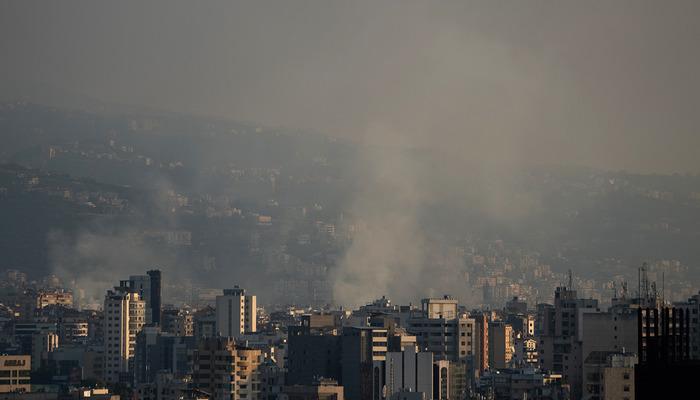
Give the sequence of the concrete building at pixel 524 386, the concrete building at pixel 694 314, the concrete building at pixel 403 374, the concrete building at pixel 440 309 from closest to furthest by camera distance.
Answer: the concrete building at pixel 694 314, the concrete building at pixel 524 386, the concrete building at pixel 403 374, the concrete building at pixel 440 309

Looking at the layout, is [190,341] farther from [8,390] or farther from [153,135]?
[153,135]

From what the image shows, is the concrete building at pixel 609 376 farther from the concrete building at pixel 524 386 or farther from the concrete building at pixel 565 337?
the concrete building at pixel 524 386

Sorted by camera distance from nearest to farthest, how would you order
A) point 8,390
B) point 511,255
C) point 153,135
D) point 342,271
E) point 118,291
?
1. point 8,390
2. point 118,291
3. point 511,255
4. point 342,271
5. point 153,135

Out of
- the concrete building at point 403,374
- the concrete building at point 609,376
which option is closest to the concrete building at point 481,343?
the concrete building at point 403,374

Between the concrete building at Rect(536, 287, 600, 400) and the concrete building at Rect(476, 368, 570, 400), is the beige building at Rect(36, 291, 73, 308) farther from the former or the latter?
the concrete building at Rect(476, 368, 570, 400)

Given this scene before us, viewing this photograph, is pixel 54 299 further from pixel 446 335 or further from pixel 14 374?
pixel 14 374

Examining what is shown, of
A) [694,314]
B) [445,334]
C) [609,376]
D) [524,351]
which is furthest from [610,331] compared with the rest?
[524,351]

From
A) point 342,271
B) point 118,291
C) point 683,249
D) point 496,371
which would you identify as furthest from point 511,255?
point 496,371
